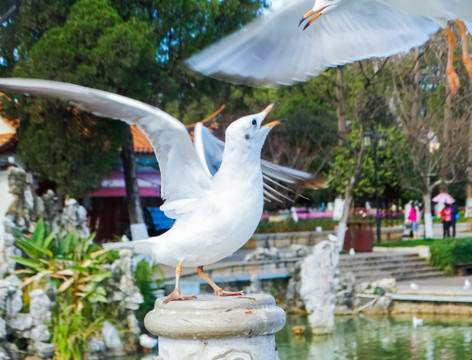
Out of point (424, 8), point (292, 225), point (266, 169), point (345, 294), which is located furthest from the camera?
point (292, 225)

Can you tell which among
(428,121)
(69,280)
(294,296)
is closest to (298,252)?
(294,296)

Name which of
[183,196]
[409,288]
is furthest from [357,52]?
[409,288]

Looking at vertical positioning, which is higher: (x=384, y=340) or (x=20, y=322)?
(x=20, y=322)

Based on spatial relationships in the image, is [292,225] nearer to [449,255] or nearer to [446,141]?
[446,141]

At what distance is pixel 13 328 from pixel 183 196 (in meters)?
4.28

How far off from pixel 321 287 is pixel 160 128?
6789 mm

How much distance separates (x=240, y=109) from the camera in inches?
586

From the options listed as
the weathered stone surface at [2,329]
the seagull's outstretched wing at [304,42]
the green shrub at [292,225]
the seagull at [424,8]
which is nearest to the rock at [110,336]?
the weathered stone surface at [2,329]

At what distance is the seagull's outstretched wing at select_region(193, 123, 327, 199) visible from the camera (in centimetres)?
324

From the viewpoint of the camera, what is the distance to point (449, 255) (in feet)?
46.6

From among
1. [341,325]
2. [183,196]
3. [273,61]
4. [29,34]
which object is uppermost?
[29,34]

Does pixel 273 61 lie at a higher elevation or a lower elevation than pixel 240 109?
lower

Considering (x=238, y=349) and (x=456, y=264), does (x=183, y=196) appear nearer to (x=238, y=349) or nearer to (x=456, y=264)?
(x=238, y=349)

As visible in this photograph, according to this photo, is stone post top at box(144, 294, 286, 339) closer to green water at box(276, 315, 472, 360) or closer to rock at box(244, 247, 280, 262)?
green water at box(276, 315, 472, 360)
